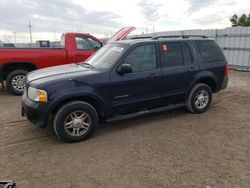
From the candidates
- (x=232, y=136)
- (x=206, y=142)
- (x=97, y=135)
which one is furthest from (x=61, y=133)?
(x=232, y=136)

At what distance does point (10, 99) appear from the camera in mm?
6781

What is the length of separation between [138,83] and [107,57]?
826mm

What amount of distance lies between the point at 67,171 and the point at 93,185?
50 centimetres

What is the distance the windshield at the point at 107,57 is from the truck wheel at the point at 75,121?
89 cm

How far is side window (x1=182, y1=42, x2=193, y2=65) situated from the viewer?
4945mm

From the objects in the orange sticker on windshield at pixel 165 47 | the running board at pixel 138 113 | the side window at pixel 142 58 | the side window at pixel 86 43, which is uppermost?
the side window at pixel 86 43

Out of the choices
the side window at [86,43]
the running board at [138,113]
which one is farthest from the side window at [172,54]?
the side window at [86,43]

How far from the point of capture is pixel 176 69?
4.78 m

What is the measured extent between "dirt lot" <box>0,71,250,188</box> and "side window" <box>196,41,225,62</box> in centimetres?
136

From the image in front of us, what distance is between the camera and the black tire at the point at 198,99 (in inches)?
201

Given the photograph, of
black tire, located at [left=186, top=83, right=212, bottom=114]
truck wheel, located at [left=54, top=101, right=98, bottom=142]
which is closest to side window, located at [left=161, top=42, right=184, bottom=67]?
black tire, located at [left=186, top=83, right=212, bottom=114]

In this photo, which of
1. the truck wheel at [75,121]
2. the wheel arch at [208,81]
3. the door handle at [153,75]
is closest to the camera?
the truck wheel at [75,121]

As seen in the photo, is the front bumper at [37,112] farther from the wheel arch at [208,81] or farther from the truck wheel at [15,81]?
the truck wheel at [15,81]

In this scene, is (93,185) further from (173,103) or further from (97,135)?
(173,103)
